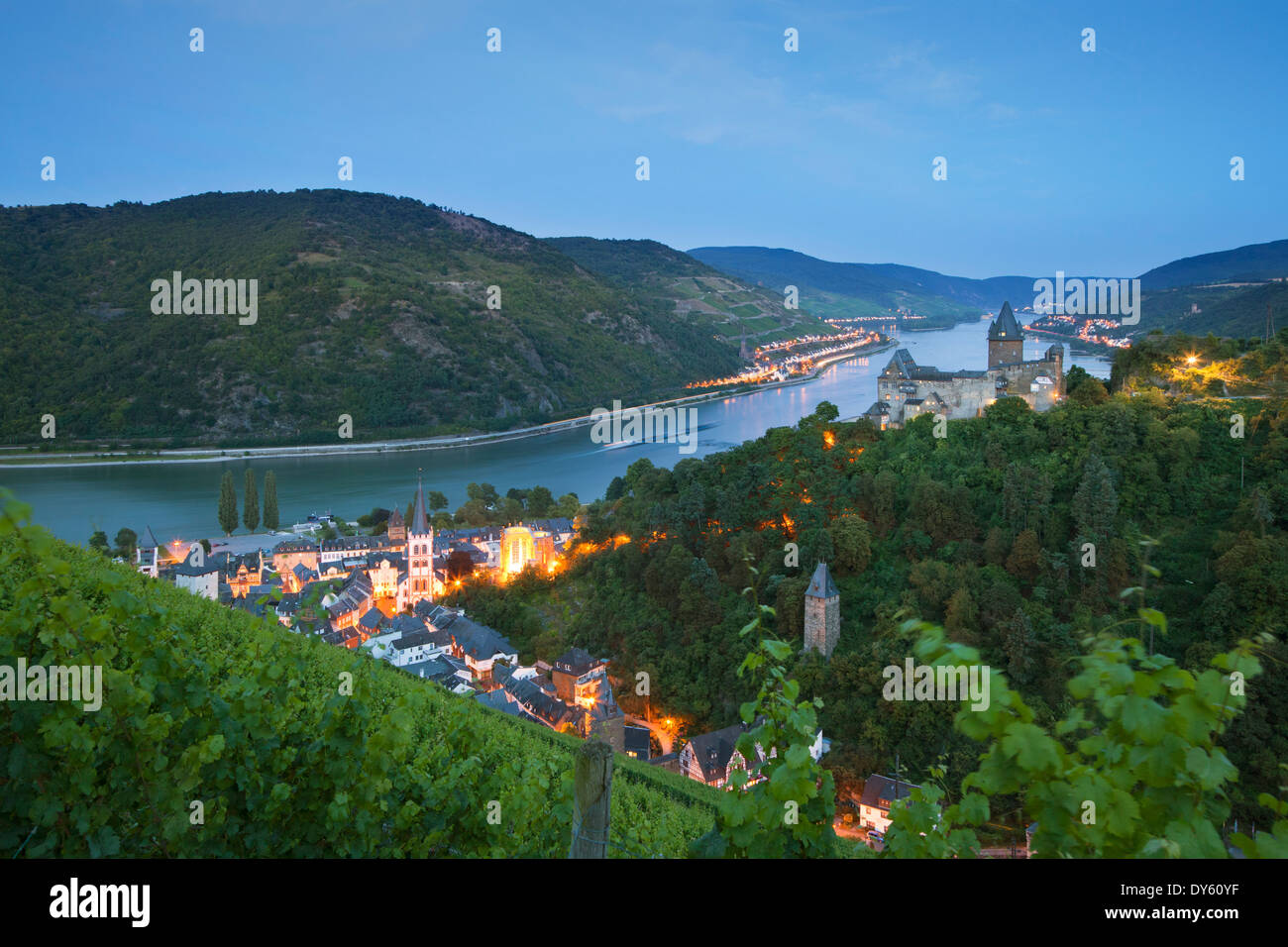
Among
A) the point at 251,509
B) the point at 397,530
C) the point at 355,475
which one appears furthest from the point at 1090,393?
the point at 355,475

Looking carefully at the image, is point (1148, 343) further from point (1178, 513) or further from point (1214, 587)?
point (1214, 587)

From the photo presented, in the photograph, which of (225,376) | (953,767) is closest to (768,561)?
(953,767)

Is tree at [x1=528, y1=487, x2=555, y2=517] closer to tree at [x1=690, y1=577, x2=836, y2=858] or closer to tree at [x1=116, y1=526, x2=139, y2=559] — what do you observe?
tree at [x1=116, y1=526, x2=139, y2=559]

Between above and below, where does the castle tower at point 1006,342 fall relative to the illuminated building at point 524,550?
above

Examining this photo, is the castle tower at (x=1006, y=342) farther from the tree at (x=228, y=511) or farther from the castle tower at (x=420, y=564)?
the tree at (x=228, y=511)

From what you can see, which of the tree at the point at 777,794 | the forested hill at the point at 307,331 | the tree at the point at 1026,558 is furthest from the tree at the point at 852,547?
the forested hill at the point at 307,331

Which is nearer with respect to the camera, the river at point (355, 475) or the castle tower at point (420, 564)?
the castle tower at point (420, 564)

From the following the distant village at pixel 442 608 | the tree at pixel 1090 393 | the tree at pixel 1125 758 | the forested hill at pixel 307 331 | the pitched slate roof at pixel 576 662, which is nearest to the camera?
the tree at pixel 1125 758
